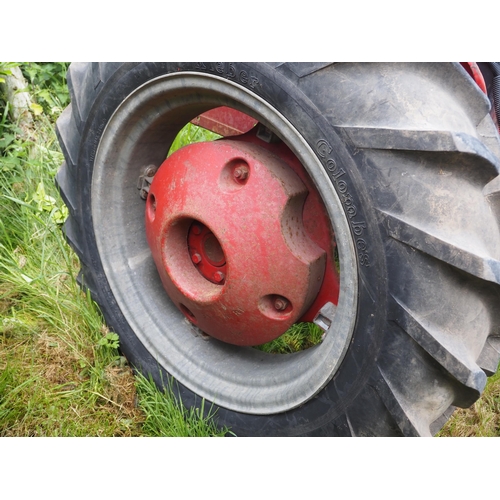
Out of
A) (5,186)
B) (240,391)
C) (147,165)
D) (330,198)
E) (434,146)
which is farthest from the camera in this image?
(5,186)

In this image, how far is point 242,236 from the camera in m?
1.33

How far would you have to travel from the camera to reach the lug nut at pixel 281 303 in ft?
4.56

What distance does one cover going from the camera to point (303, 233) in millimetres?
1376

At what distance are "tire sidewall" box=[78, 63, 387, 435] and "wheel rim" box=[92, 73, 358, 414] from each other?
18mm

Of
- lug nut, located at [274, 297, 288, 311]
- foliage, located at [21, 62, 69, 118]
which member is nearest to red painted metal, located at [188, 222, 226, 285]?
lug nut, located at [274, 297, 288, 311]

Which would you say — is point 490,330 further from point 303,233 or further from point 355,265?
point 303,233

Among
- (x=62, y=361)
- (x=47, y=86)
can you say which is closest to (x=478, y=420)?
(x=62, y=361)

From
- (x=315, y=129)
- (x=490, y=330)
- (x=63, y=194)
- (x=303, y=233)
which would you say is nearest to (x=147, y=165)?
(x=63, y=194)

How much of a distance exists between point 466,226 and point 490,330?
0.30 metres

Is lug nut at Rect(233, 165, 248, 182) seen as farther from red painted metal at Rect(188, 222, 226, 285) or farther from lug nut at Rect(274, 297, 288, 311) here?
lug nut at Rect(274, 297, 288, 311)

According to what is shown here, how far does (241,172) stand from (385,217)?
0.44 m

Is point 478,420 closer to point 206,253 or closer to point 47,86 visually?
point 206,253

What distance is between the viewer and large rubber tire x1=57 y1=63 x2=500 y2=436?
1.06m

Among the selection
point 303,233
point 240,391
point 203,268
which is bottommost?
point 240,391
